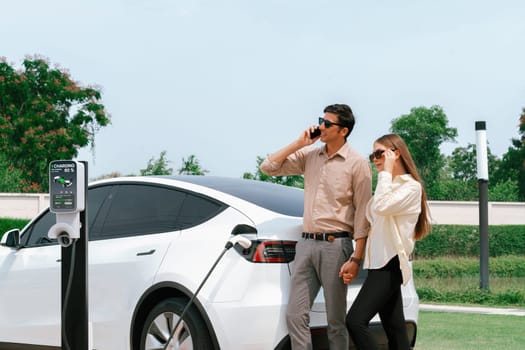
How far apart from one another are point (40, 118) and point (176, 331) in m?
48.7

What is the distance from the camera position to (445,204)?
45.0m

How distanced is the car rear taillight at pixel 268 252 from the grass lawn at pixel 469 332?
12.2 ft

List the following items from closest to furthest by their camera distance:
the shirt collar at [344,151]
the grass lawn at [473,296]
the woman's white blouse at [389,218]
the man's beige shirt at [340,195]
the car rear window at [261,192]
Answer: the woman's white blouse at [389,218] → the man's beige shirt at [340,195] → the shirt collar at [344,151] → the car rear window at [261,192] → the grass lawn at [473,296]

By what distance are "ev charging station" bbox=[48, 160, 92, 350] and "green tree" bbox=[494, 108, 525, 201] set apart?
195ft

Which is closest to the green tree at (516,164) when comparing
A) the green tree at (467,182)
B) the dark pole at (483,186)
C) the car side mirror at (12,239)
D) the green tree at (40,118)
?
the green tree at (467,182)

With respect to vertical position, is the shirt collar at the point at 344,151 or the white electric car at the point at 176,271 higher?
the shirt collar at the point at 344,151

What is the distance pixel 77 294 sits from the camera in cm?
601

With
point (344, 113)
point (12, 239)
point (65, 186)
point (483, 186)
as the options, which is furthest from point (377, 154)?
point (483, 186)

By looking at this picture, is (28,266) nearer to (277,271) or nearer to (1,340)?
(1,340)

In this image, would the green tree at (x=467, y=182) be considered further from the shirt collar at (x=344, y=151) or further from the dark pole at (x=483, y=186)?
the shirt collar at (x=344, y=151)

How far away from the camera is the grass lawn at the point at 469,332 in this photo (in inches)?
378

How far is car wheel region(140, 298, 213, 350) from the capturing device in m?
5.94

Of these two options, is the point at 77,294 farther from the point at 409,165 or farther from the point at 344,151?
the point at 409,165

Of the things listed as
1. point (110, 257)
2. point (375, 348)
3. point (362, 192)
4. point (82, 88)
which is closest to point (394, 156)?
point (362, 192)
